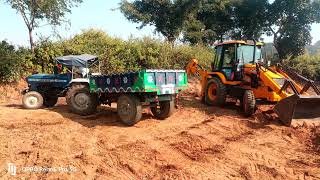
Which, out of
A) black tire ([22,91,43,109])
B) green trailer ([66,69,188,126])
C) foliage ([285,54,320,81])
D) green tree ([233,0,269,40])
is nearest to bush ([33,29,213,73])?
black tire ([22,91,43,109])

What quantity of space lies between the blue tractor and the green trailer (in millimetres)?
676

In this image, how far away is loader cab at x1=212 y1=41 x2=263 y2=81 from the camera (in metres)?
12.2

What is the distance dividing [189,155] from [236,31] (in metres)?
24.5

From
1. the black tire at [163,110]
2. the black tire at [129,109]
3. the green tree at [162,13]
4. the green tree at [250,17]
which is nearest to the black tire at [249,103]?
the black tire at [163,110]

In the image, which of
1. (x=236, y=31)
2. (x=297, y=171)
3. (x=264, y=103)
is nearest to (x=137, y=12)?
(x=236, y=31)

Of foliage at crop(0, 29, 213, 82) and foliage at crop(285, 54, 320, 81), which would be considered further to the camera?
foliage at crop(285, 54, 320, 81)

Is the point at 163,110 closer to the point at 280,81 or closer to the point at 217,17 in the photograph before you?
the point at 280,81

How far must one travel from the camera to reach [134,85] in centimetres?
951

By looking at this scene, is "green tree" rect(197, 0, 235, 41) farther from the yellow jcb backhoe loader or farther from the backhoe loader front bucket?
the backhoe loader front bucket

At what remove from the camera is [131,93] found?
9922 mm

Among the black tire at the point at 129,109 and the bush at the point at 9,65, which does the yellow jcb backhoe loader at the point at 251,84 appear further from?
the bush at the point at 9,65

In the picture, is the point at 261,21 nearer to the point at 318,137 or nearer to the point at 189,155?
the point at 318,137

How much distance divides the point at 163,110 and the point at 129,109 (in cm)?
142

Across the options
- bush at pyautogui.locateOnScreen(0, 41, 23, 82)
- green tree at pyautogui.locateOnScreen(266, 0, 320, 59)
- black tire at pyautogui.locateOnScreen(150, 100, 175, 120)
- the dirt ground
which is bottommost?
the dirt ground
